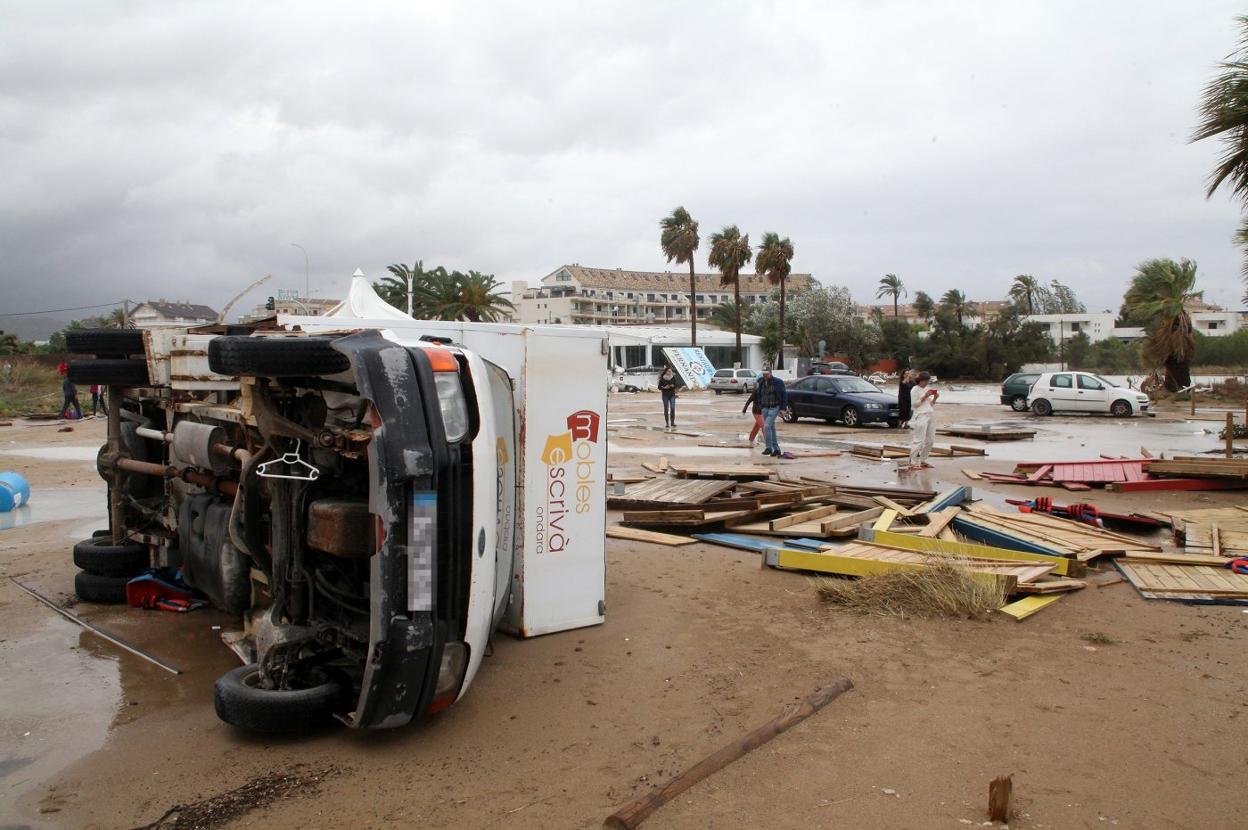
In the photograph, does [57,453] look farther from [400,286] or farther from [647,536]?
[400,286]

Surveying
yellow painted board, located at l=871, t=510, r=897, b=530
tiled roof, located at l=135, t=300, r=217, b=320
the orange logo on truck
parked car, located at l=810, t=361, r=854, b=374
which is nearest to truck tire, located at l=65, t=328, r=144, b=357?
the orange logo on truck

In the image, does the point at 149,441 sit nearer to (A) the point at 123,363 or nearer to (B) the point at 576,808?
(A) the point at 123,363

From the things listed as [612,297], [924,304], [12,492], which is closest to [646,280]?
[612,297]

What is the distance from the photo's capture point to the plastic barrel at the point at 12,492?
35.9 ft

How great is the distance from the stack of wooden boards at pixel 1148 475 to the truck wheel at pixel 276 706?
1142 cm

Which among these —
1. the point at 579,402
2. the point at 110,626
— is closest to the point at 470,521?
the point at 579,402

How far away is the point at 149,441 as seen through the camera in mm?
7395

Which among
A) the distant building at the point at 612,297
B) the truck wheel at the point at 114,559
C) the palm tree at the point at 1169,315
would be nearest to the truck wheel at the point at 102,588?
the truck wheel at the point at 114,559

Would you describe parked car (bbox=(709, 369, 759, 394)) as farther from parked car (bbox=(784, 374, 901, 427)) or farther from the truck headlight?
the truck headlight

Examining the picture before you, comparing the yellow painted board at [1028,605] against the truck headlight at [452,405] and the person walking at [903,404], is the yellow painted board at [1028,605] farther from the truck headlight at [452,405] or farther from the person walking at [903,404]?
the person walking at [903,404]

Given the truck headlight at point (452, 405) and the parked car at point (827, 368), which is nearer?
the truck headlight at point (452, 405)

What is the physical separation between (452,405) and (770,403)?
543 inches

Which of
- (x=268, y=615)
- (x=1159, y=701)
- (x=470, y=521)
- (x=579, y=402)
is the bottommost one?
(x=1159, y=701)

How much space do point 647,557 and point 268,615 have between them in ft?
14.7
